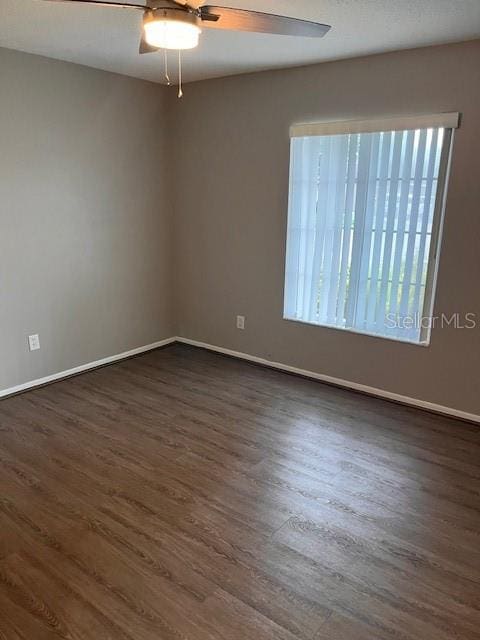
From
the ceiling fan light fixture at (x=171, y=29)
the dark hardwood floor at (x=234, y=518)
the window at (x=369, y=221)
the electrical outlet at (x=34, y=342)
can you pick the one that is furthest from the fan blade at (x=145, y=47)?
the electrical outlet at (x=34, y=342)

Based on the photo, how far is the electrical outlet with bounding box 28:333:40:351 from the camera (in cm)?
340

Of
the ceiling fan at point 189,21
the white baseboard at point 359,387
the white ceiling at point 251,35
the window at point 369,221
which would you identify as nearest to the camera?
the ceiling fan at point 189,21

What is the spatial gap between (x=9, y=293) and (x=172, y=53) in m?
1.98

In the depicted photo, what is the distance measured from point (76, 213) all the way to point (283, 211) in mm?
1618

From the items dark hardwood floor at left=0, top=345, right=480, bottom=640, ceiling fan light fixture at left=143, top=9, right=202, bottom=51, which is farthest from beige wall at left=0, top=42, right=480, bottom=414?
ceiling fan light fixture at left=143, top=9, right=202, bottom=51

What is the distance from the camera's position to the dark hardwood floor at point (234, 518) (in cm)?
165

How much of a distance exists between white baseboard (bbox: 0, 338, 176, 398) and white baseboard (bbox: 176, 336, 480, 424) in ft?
1.49

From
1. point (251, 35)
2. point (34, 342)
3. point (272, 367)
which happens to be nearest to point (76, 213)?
point (34, 342)

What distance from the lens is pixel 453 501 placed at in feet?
7.47

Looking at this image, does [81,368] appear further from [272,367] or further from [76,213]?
[272,367]

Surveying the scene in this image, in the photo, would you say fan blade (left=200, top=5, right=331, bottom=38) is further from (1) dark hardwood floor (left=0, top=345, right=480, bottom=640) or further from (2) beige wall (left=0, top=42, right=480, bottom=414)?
(1) dark hardwood floor (left=0, top=345, right=480, bottom=640)

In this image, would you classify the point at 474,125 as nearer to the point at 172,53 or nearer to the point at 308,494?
the point at 172,53

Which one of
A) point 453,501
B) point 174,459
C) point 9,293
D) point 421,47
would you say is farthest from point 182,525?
point 421,47

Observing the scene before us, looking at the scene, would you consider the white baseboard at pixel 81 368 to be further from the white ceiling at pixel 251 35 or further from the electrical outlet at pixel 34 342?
the white ceiling at pixel 251 35
